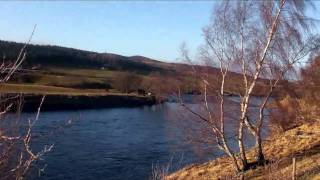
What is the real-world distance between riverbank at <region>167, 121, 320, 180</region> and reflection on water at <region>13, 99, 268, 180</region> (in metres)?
1.16

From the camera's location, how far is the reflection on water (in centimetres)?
2862

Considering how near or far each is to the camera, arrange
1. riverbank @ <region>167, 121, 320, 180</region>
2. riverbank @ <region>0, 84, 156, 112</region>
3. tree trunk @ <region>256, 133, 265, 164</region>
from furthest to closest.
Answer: riverbank @ <region>0, 84, 156, 112</region> → tree trunk @ <region>256, 133, 265, 164</region> → riverbank @ <region>167, 121, 320, 180</region>

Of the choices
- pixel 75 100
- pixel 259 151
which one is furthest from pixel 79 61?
pixel 259 151

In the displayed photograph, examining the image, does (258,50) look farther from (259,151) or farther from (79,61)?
(79,61)

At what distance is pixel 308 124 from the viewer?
2786cm

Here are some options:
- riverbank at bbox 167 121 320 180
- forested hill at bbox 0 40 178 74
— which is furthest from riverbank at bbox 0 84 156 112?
forested hill at bbox 0 40 178 74

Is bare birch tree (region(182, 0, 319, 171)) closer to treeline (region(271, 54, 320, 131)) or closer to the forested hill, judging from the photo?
treeline (region(271, 54, 320, 131))

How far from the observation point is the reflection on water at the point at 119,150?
93.9 ft

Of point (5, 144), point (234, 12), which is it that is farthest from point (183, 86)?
point (5, 144)

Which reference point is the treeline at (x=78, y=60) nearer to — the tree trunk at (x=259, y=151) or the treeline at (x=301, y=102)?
the treeline at (x=301, y=102)

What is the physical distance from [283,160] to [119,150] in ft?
61.4

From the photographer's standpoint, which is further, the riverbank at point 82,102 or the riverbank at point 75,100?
the riverbank at point 75,100

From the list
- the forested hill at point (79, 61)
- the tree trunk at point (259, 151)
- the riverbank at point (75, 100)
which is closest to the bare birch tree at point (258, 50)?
the tree trunk at point (259, 151)

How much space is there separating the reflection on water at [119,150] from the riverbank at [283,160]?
1163mm
